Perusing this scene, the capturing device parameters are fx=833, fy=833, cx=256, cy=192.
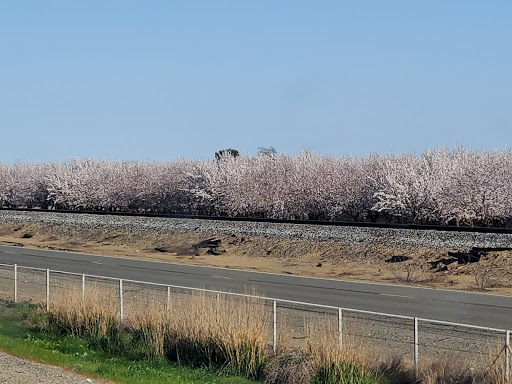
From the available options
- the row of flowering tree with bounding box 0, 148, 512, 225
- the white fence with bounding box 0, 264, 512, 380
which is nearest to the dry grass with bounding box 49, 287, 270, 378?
the white fence with bounding box 0, 264, 512, 380

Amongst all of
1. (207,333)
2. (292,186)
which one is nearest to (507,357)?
(207,333)

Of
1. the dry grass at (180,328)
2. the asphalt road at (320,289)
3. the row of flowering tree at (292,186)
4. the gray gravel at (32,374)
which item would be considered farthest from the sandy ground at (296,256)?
the gray gravel at (32,374)

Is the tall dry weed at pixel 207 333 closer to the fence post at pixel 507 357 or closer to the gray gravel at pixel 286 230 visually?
the fence post at pixel 507 357

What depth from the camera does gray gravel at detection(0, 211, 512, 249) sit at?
33056mm

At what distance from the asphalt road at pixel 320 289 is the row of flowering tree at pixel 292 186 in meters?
15.7

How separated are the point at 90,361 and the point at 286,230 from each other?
25.1m

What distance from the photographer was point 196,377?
1496 cm

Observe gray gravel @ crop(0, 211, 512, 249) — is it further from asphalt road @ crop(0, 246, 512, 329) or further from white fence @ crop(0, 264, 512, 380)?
white fence @ crop(0, 264, 512, 380)

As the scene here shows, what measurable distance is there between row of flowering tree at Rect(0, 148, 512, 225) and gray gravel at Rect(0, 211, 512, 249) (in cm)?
764

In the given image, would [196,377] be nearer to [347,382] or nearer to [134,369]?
[134,369]

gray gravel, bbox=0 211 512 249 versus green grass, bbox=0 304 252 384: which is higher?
gray gravel, bbox=0 211 512 249

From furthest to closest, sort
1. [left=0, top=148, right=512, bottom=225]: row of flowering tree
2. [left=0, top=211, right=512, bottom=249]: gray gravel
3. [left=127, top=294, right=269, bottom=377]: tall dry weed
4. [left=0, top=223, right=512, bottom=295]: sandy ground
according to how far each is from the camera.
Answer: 1. [left=0, top=148, right=512, bottom=225]: row of flowering tree
2. [left=0, top=211, right=512, bottom=249]: gray gravel
3. [left=0, top=223, right=512, bottom=295]: sandy ground
4. [left=127, top=294, right=269, bottom=377]: tall dry weed

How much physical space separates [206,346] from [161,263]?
19.7 metres

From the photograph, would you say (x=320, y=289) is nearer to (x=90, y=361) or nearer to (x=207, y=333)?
(x=207, y=333)
